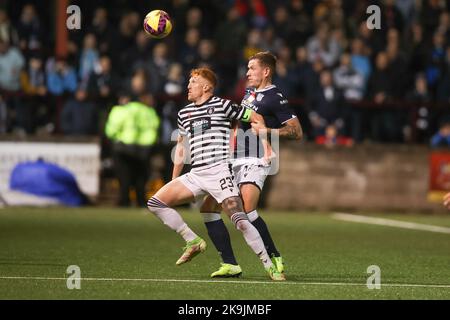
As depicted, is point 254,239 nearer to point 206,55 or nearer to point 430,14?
point 206,55

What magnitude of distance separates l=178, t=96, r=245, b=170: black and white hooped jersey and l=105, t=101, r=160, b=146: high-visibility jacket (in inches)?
405

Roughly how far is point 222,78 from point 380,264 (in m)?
9.95

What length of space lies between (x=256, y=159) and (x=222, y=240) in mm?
842

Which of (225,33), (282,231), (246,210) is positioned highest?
(225,33)

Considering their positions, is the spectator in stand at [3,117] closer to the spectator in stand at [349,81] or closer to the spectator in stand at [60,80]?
the spectator in stand at [60,80]

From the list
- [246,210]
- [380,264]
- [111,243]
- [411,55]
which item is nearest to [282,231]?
[111,243]

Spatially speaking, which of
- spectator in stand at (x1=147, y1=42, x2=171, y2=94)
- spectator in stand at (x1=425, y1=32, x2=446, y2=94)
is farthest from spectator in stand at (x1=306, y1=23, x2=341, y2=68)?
spectator in stand at (x1=147, y1=42, x2=171, y2=94)

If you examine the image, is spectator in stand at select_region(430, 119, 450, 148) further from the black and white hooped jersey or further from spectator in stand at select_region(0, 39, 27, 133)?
the black and white hooped jersey

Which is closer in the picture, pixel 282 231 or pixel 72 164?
pixel 282 231

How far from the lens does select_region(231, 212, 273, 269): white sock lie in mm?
10469

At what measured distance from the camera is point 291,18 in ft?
77.8

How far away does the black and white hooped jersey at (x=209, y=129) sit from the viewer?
10664mm

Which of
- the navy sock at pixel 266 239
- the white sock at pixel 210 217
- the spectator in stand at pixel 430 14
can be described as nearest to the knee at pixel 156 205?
the white sock at pixel 210 217
